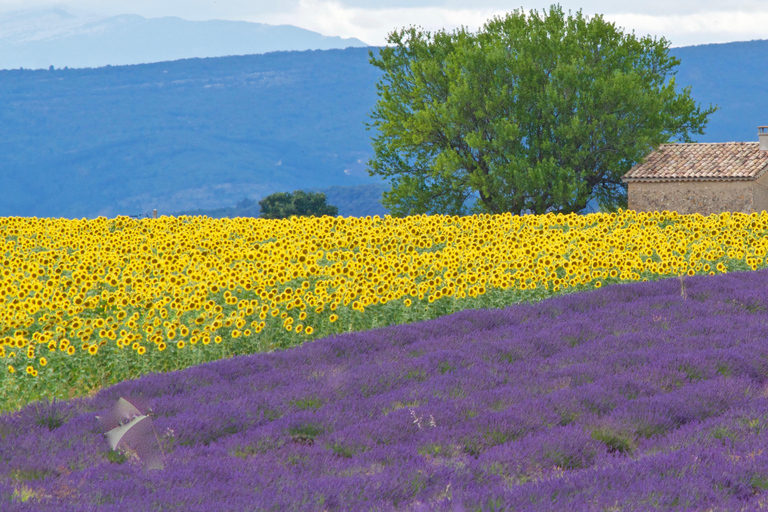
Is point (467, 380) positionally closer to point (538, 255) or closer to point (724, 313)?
point (724, 313)

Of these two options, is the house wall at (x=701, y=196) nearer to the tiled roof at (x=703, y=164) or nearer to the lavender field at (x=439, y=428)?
the tiled roof at (x=703, y=164)

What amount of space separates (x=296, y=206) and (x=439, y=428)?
50425 millimetres

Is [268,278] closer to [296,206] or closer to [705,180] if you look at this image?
[705,180]

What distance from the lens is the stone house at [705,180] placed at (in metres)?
32.9

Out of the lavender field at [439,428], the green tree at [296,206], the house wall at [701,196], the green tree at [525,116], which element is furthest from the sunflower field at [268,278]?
the green tree at [296,206]

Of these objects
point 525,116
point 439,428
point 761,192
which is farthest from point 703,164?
point 439,428

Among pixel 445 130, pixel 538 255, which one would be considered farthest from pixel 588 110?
pixel 538 255

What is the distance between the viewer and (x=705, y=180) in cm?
3359

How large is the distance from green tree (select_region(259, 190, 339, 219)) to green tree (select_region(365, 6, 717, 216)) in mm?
13191

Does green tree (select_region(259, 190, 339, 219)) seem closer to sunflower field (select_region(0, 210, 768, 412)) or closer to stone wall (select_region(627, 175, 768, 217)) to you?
stone wall (select_region(627, 175, 768, 217))

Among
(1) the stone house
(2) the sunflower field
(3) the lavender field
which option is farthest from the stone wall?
(3) the lavender field

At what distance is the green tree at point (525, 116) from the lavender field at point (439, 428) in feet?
95.2

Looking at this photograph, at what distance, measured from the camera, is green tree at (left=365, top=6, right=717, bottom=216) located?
38.3 m

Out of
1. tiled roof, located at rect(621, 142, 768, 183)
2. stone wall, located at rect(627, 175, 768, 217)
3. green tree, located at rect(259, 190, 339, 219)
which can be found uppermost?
tiled roof, located at rect(621, 142, 768, 183)
